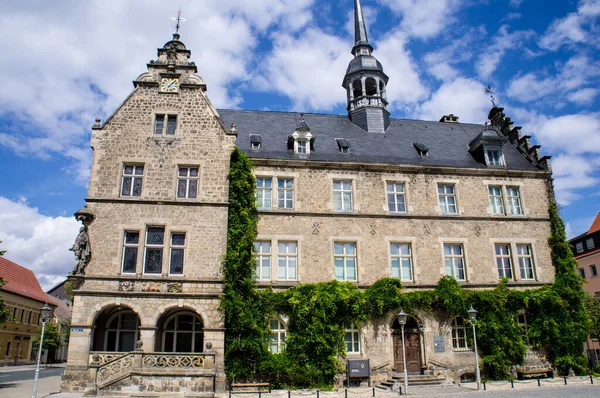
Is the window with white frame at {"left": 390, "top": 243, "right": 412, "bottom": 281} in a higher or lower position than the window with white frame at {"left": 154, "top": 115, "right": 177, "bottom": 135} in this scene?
lower

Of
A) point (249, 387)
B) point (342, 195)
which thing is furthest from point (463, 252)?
point (249, 387)

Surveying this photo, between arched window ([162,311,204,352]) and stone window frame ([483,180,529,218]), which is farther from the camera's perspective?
stone window frame ([483,180,529,218])

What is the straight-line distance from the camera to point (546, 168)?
23219 mm

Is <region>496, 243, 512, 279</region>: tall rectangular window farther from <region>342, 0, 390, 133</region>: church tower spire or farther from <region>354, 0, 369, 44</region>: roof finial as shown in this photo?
<region>354, 0, 369, 44</region>: roof finial

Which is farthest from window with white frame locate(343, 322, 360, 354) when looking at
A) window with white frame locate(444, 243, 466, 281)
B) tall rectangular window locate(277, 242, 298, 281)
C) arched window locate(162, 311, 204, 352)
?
arched window locate(162, 311, 204, 352)

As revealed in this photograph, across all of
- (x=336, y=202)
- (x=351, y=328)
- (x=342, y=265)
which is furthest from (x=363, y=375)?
(x=336, y=202)

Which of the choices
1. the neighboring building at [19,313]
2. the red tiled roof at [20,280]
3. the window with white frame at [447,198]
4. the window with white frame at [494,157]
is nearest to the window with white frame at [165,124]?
the window with white frame at [447,198]

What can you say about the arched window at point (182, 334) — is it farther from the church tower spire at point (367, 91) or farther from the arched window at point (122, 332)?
the church tower spire at point (367, 91)

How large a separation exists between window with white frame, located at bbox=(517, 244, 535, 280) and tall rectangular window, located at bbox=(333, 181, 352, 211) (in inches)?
353

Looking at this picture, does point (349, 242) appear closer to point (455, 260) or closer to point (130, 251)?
point (455, 260)

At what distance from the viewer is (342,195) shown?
2133cm

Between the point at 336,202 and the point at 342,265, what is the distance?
307 cm

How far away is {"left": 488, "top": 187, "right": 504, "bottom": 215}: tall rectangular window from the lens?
22438 millimetres

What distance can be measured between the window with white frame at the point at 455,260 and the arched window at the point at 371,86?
36.9 feet
